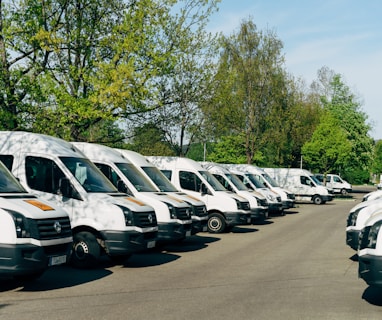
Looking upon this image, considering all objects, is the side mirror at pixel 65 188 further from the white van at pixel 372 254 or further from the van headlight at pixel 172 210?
the white van at pixel 372 254

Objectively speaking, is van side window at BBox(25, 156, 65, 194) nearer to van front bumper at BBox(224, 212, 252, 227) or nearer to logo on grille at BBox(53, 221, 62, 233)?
logo on grille at BBox(53, 221, 62, 233)

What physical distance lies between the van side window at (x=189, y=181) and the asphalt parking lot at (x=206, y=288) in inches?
159

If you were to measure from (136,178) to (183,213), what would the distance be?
4.68 feet

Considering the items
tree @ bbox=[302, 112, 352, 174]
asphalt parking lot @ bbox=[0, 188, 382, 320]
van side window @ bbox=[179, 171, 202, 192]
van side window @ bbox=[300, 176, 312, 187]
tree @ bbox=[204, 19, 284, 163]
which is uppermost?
tree @ bbox=[204, 19, 284, 163]

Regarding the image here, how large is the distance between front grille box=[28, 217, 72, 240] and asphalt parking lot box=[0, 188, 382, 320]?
2.79ft

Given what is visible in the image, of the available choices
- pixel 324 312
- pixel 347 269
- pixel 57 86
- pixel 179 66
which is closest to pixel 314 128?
pixel 179 66

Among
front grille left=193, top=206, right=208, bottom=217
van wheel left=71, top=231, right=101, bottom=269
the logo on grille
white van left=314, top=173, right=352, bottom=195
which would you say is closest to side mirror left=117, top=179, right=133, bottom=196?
front grille left=193, top=206, right=208, bottom=217

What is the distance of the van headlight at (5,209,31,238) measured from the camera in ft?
28.9

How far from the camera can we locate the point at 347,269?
12.3 meters

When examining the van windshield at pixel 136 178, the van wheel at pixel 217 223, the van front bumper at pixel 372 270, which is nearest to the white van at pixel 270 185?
the van wheel at pixel 217 223

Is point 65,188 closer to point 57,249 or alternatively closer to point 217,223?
point 57,249

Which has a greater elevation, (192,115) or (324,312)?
(192,115)

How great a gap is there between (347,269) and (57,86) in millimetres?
12951

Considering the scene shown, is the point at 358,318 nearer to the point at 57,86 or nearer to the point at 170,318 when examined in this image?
the point at 170,318
